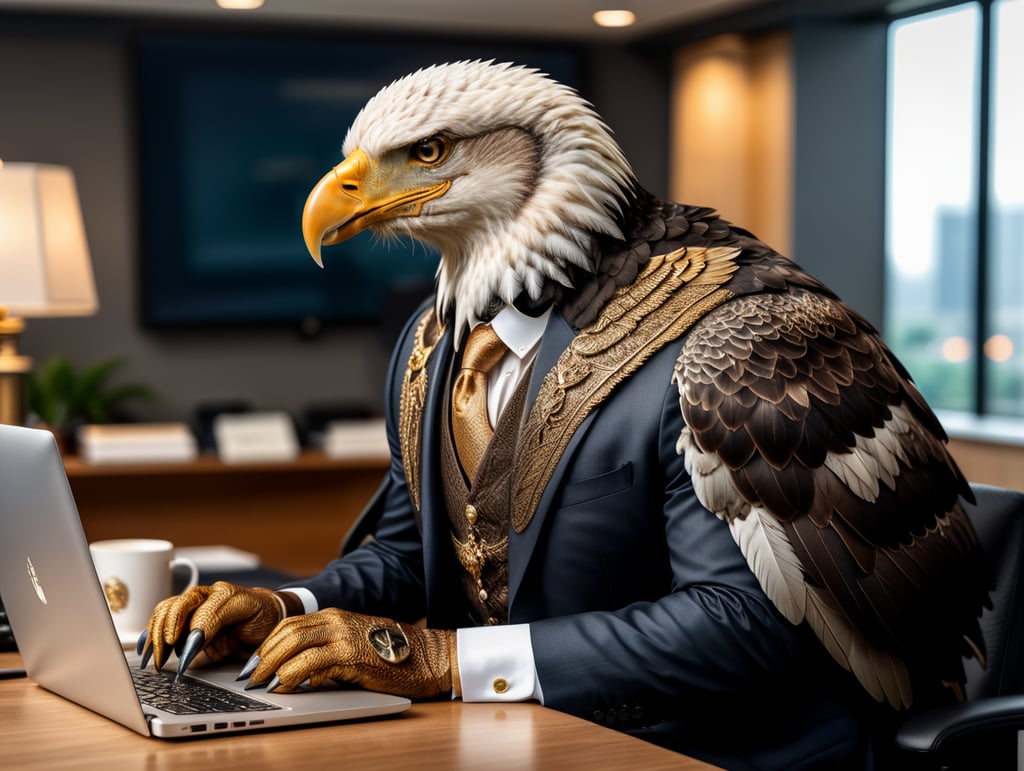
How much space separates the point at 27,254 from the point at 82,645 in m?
1.91

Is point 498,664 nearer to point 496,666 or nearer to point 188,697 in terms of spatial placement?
point 496,666

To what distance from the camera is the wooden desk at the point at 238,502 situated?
14.4 feet

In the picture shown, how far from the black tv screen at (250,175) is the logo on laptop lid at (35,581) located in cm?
364

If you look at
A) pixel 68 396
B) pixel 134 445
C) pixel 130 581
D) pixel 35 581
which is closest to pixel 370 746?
pixel 35 581

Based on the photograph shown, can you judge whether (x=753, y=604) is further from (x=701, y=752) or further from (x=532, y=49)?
(x=532, y=49)

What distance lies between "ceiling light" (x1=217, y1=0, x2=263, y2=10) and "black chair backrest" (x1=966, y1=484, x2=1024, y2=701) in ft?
11.9

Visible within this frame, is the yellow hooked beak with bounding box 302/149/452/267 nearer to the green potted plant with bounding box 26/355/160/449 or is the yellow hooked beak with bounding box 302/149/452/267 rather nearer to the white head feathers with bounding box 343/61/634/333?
the white head feathers with bounding box 343/61/634/333

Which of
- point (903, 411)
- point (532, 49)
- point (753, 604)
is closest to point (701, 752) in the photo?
point (753, 604)

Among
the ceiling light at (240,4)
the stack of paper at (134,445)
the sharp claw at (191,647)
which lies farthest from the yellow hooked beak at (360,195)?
the ceiling light at (240,4)

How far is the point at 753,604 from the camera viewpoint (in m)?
1.18

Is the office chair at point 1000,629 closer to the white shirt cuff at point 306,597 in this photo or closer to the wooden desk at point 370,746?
the wooden desk at point 370,746

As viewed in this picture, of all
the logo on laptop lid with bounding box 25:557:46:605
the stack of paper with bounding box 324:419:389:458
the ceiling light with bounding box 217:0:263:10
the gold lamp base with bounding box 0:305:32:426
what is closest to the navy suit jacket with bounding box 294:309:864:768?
the logo on laptop lid with bounding box 25:557:46:605

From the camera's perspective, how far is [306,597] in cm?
142

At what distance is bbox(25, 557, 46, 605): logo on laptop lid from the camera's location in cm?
114
